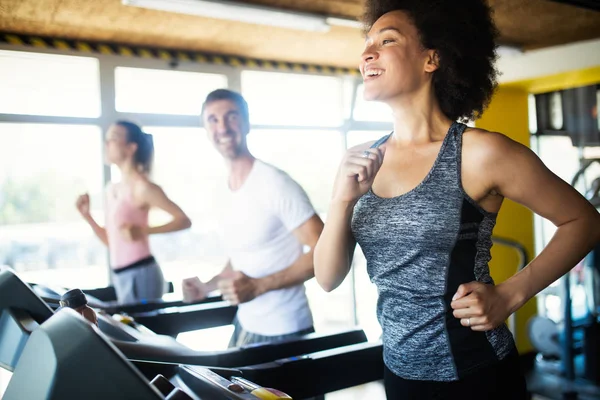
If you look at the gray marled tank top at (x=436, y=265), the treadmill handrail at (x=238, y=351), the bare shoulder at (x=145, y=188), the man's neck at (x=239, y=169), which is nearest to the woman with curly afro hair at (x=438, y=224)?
the gray marled tank top at (x=436, y=265)

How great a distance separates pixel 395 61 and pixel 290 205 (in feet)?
2.95

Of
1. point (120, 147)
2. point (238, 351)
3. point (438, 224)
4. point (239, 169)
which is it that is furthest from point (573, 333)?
point (438, 224)

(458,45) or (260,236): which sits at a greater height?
(458,45)

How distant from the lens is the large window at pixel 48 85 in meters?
4.12

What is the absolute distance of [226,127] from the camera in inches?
88.6

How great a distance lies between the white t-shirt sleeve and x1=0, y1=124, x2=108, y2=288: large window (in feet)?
9.44

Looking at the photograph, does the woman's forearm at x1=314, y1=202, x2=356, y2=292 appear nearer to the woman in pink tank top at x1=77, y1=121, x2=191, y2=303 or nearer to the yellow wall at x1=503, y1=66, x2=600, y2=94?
the woman in pink tank top at x1=77, y1=121, x2=191, y2=303

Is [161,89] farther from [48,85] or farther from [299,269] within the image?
[299,269]

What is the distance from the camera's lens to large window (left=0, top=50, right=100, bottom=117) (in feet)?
13.5

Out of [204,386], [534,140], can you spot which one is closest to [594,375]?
[534,140]

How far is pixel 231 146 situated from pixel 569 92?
4.03 meters

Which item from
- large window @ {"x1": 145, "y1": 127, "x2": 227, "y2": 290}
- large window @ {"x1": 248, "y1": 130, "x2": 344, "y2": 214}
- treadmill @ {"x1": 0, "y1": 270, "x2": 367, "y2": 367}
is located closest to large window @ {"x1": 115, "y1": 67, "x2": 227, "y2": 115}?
large window @ {"x1": 145, "y1": 127, "x2": 227, "y2": 290}

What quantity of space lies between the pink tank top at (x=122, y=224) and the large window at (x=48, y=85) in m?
1.00

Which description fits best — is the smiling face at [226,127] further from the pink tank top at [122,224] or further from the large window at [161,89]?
the large window at [161,89]
